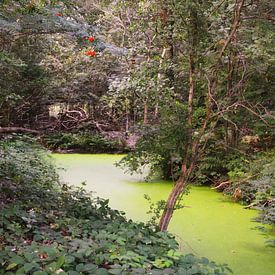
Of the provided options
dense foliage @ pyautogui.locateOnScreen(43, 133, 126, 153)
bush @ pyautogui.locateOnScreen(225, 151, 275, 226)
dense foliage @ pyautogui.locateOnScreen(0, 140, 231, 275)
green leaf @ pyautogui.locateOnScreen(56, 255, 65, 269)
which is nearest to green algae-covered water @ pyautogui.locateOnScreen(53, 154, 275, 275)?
bush @ pyautogui.locateOnScreen(225, 151, 275, 226)

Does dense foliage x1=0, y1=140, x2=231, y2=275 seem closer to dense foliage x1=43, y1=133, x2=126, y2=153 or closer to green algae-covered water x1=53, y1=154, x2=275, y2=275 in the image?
green algae-covered water x1=53, y1=154, x2=275, y2=275

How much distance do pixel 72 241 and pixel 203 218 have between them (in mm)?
2298

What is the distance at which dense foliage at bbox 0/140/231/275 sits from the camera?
5.30ft

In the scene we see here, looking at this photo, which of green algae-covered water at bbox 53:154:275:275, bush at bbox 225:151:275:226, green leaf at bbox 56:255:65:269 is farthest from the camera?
bush at bbox 225:151:275:226

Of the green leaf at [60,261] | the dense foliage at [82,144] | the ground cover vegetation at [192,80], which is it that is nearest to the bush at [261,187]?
the ground cover vegetation at [192,80]

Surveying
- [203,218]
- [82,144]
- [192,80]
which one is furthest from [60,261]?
[82,144]

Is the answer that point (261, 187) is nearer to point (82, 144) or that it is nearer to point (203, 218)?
point (203, 218)

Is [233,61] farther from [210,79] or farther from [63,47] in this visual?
[63,47]

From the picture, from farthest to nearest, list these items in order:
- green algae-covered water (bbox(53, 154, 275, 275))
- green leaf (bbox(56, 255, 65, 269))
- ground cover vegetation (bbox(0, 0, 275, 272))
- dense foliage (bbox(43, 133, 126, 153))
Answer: dense foliage (bbox(43, 133, 126, 153))
green algae-covered water (bbox(53, 154, 275, 275))
ground cover vegetation (bbox(0, 0, 275, 272))
green leaf (bbox(56, 255, 65, 269))

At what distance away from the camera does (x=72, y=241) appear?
191 cm

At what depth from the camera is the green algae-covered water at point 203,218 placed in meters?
2.98

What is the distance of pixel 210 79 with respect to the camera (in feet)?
9.49

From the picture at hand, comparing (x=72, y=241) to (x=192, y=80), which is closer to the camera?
(x=72, y=241)

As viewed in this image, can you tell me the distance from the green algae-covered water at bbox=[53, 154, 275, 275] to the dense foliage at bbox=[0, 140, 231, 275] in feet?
2.63
